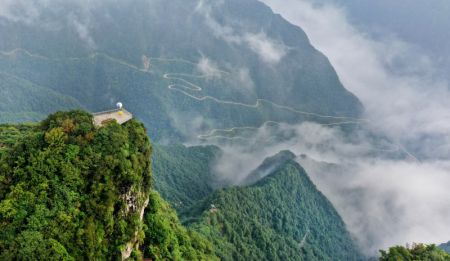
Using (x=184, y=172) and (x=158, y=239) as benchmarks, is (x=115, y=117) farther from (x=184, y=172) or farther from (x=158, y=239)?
(x=184, y=172)

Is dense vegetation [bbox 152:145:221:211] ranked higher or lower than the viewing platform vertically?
higher

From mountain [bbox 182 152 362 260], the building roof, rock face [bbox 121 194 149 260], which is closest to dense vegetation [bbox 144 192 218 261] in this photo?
rock face [bbox 121 194 149 260]

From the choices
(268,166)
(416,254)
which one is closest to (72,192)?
(416,254)

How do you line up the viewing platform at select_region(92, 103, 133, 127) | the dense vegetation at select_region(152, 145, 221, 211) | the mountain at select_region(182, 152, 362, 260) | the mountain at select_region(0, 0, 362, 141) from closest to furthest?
the viewing platform at select_region(92, 103, 133, 127), the mountain at select_region(182, 152, 362, 260), the dense vegetation at select_region(152, 145, 221, 211), the mountain at select_region(0, 0, 362, 141)


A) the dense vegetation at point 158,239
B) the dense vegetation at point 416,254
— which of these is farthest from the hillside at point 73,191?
the dense vegetation at point 416,254

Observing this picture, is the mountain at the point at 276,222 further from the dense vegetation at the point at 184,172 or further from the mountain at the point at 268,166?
the dense vegetation at the point at 184,172

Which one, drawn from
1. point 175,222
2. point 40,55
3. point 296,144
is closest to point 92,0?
point 40,55

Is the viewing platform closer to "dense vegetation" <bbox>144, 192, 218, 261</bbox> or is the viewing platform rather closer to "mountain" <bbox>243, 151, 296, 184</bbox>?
"dense vegetation" <bbox>144, 192, 218, 261</bbox>
